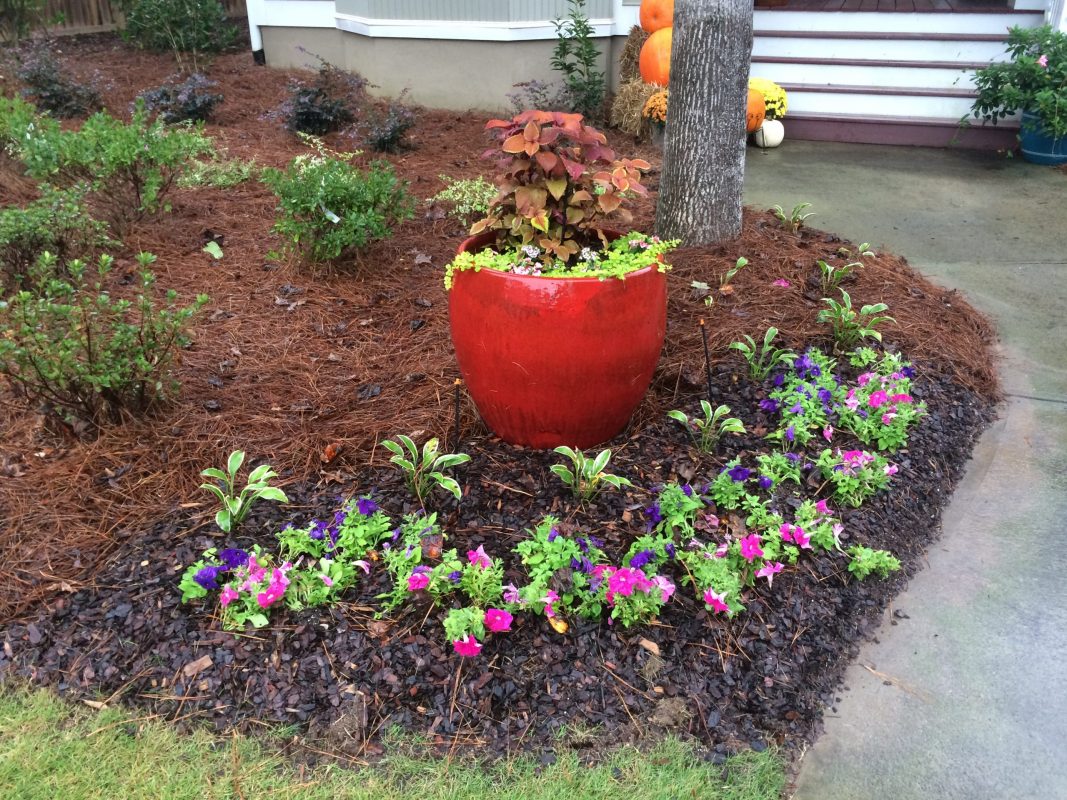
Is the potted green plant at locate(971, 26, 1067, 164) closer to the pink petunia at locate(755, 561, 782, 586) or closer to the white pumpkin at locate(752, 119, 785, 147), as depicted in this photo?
the white pumpkin at locate(752, 119, 785, 147)

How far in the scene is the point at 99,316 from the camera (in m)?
3.11

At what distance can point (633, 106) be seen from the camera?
7.19 meters

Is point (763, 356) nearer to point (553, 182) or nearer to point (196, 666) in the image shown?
point (553, 182)

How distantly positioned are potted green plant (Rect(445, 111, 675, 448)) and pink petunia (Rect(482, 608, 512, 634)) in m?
0.82

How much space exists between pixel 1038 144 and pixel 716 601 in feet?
19.5

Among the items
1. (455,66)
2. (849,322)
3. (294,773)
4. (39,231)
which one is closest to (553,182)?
(849,322)

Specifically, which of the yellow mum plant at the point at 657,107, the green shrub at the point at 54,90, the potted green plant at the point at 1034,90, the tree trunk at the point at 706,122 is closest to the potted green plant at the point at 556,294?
the tree trunk at the point at 706,122

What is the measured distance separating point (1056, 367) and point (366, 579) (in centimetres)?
334

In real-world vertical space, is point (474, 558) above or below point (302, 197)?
below

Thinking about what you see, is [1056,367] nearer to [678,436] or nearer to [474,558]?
[678,436]

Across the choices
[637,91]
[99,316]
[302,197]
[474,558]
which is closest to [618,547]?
[474,558]

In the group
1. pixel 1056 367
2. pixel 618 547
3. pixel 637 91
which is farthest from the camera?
pixel 637 91

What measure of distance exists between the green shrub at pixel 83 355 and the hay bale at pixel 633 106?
4992 millimetres

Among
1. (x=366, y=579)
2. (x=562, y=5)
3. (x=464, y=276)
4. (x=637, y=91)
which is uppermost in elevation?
(x=562, y=5)
